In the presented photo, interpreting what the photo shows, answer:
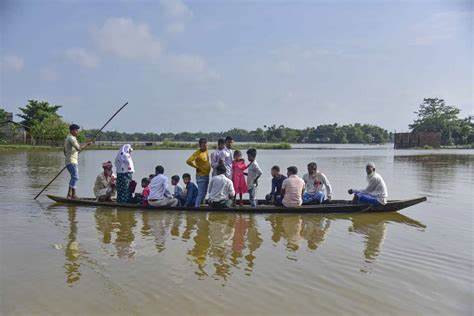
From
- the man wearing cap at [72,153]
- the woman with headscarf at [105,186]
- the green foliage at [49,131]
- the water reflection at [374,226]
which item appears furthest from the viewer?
the green foliage at [49,131]

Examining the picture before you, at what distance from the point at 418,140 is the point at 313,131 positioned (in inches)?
1928

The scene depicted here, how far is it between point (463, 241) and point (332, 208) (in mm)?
2793

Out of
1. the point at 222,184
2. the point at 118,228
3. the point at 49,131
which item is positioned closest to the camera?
the point at 118,228

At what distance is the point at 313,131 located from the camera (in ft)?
390

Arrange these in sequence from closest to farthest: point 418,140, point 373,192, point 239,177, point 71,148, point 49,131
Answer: point 373,192
point 239,177
point 71,148
point 49,131
point 418,140

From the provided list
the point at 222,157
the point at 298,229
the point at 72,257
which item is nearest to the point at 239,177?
the point at 222,157

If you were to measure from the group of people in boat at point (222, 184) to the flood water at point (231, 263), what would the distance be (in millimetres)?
468

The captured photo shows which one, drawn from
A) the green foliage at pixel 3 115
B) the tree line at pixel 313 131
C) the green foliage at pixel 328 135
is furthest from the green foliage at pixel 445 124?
the green foliage at pixel 3 115

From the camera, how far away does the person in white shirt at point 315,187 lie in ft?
32.8

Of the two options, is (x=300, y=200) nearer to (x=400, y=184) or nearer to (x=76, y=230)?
(x=76, y=230)

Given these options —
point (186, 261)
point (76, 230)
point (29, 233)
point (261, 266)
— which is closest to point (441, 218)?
point (261, 266)

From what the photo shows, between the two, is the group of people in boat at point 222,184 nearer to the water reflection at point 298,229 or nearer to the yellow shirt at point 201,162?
the yellow shirt at point 201,162

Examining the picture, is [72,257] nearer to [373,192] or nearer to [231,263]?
[231,263]

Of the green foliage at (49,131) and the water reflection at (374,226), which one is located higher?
the green foliage at (49,131)
